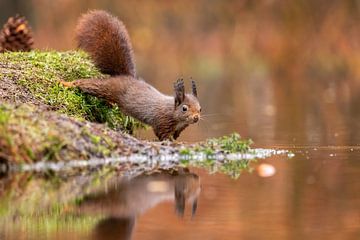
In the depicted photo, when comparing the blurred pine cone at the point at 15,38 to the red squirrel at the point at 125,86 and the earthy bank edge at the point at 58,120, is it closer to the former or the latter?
the earthy bank edge at the point at 58,120

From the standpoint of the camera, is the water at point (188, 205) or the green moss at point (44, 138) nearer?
the water at point (188, 205)

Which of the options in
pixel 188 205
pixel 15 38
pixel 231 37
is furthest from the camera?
pixel 231 37

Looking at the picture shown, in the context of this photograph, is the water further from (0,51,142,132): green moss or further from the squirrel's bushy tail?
the squirrel's bushy tail

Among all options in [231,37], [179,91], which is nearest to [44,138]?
[179,91]

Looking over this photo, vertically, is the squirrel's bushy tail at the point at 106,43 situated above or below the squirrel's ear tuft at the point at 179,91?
above

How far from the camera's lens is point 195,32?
90.1 ft

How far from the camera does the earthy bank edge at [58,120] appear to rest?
7.29m

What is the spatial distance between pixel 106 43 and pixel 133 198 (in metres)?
4.36

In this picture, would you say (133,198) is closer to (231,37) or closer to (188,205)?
(188,205)

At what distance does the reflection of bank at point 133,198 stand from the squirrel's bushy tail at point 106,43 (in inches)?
121

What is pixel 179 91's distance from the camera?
9328mm

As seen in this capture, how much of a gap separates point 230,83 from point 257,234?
676 inches

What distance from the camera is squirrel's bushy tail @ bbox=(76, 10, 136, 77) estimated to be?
34.2 ft

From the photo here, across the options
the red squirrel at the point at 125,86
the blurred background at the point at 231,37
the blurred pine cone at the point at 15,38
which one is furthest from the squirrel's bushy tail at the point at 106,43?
the blurred background at the point at 231,37
